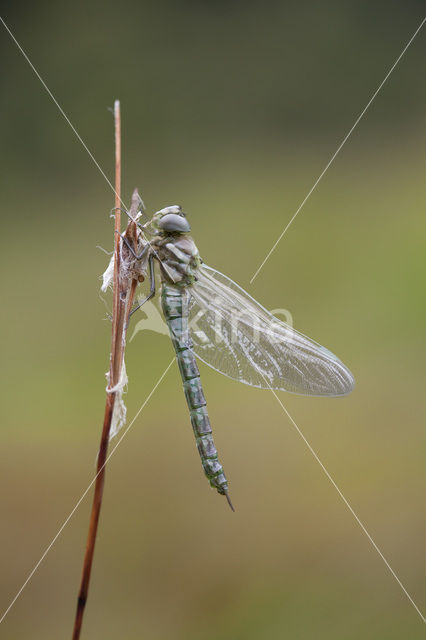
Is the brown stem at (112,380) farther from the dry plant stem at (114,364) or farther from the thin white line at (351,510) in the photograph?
the thin white line at (351,510)

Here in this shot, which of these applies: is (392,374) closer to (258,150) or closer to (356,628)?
(356,628)

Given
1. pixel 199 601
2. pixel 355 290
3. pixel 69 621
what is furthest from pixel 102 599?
pixel 355 290

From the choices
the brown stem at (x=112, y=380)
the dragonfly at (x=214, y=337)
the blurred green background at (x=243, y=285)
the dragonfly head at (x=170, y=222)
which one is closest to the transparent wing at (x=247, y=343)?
the dragonfly at (x=214, y=337)

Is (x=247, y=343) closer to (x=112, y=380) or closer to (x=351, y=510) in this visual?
(x=112, y=380)

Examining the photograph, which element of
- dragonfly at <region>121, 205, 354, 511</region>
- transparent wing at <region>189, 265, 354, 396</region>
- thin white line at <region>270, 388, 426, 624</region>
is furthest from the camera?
thin white line at <region>270, 388, 426, 624</region>

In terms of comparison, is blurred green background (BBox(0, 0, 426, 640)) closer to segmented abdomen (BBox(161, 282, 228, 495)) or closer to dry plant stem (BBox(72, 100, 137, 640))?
segmented abdomen (BBox(161, 282, 228, 495))

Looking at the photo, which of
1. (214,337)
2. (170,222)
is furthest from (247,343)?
(170,222)

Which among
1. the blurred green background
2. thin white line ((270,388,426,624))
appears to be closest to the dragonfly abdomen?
thin white line ((270,388,426,624))
